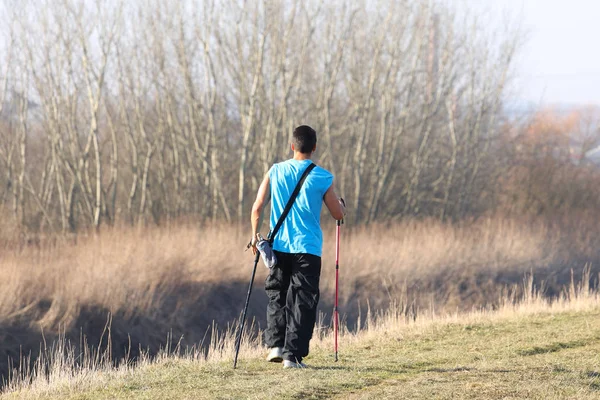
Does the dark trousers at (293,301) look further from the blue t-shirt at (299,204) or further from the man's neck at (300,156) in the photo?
the man's neck at (300,156)

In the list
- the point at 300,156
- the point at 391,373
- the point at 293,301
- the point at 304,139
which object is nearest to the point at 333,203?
the point at 300,156

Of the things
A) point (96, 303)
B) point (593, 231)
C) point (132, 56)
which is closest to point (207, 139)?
point (132, 56)

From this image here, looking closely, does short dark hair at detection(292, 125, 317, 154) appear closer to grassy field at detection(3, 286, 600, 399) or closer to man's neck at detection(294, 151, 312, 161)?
man's neck at detection(294, 151, 312, 161)

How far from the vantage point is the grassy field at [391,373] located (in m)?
6.37

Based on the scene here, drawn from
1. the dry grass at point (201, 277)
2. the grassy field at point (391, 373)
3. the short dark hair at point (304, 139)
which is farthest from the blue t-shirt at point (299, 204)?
the dry grass at point (201, 277)

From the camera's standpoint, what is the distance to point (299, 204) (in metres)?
7.06

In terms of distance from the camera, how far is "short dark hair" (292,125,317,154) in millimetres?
7121

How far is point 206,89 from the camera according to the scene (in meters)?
23.6

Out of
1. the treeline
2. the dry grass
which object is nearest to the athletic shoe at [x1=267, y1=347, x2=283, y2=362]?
the dry grass

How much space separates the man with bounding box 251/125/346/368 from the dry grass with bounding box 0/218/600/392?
2443 millimetres

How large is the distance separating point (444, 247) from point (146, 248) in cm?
804

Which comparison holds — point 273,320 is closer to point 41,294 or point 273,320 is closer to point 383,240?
point 41,294

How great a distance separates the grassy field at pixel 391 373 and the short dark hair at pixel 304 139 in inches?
70.1

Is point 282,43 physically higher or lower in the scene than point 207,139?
higher
